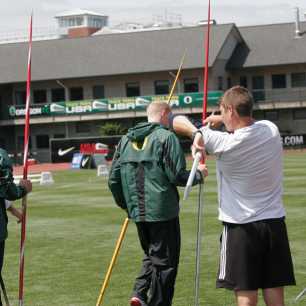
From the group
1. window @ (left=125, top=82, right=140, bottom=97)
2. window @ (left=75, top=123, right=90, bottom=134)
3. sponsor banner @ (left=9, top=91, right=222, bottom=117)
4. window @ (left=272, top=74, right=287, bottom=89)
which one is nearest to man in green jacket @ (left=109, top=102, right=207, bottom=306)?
sponsor banner @ (left=9, top=91, right=222, bottom=117)

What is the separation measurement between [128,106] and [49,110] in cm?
694

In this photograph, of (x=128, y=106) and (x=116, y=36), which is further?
(x=116, y=36)

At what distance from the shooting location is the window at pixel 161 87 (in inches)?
2798

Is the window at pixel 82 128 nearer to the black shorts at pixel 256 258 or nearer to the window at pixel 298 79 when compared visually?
the window at pixel 298 79

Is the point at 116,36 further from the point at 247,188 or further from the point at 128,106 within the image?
the point at 247,188

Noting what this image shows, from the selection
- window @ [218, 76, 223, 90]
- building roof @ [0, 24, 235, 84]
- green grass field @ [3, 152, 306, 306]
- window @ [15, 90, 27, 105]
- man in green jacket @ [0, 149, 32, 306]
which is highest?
building roof @ [0, 24, 235, 84]

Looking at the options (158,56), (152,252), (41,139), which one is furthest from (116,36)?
(152,252)

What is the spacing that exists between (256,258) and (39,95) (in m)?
69.9

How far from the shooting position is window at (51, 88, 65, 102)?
74625 millimetres

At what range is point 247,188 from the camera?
21.1 feet

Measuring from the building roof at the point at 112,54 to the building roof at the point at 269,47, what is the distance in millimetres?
2473

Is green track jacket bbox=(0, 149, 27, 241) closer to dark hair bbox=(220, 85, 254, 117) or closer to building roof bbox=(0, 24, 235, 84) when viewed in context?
dark hair bbox=(220, 85, 254, 117)

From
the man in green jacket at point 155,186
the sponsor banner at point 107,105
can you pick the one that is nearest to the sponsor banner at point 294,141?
Result: the sponsor banner at point 107,105

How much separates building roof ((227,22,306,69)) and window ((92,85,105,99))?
10.8 meters
